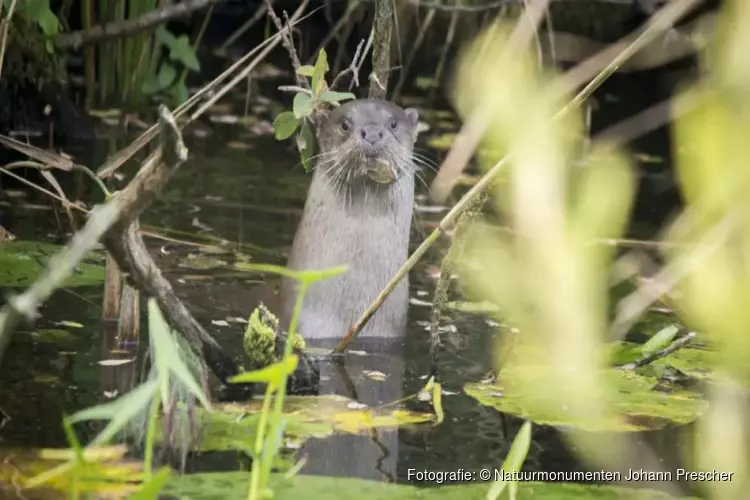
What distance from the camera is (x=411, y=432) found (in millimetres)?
2781

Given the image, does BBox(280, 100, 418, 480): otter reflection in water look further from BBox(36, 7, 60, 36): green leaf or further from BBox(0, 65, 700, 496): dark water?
BBox(36, 7, 60, 36): green leaf

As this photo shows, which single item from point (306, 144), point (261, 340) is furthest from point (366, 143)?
point (261, 340)

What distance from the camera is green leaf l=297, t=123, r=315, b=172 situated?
11.1ft

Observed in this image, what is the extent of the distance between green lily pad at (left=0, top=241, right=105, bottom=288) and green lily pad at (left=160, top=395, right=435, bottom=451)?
3.16 ft

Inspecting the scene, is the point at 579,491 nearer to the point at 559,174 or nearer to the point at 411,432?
the point at 411,432

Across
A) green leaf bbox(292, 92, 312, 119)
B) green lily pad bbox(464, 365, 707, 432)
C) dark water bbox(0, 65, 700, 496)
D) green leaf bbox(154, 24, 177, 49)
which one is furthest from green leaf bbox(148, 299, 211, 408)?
green leaf bbox(154, 24, 177, 49)

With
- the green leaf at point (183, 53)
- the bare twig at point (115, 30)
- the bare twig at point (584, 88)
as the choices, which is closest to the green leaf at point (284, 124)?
the bare twig at point (584, 88)

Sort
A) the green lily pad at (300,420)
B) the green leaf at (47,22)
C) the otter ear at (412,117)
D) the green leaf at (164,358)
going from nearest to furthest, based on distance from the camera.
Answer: the green leaf at (164,358) < the green lily pad at (300,420) < the otter ear at (412,117) < the green leaf at (47,22)

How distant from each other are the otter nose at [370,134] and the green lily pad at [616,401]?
0.66m

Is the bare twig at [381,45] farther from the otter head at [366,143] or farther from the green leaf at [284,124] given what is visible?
the green leaf at [284,124]

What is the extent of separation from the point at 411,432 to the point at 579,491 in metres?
0.43

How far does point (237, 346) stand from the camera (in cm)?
329

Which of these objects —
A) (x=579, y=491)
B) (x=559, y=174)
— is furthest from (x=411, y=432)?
(x=559, y=174)

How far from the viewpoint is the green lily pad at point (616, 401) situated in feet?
9.26
